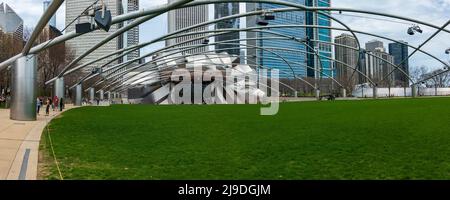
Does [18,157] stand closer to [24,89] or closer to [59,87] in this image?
[24,89]

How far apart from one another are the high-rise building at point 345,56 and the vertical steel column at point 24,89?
41.5 m

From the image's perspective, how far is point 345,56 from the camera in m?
84.4

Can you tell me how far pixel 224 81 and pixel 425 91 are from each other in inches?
1888

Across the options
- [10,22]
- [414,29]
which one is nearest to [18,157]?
[414,29]

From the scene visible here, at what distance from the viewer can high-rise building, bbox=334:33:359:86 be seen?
70.9 meters

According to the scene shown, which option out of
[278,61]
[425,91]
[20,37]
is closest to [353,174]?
[20,37]

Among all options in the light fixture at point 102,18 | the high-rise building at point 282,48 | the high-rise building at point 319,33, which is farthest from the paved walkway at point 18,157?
the high-rise building at point 319,33

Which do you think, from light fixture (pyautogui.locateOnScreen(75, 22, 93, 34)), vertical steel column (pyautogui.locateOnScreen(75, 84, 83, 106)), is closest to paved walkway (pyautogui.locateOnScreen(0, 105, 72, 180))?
light fixture (pyautogui.locateOnScreen(75, 22, 93, 34))

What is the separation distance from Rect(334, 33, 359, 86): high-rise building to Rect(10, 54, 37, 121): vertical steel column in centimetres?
4155

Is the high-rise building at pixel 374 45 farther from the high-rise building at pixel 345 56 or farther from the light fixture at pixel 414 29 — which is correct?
the light fixture at pixel 414 29

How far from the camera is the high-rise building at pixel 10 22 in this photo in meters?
44.8

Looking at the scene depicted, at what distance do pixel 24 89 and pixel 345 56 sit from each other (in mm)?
69785
